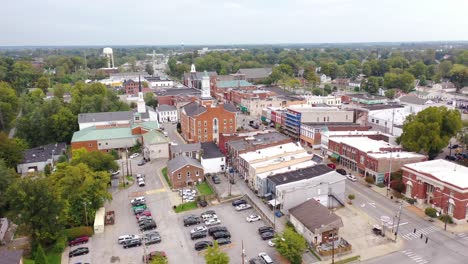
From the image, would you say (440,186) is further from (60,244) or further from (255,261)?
(60,244)

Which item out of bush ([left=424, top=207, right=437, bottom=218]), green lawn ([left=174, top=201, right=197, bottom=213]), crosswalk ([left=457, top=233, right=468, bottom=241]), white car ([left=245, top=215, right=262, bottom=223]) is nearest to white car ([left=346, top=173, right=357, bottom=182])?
bush ([left=424, top=207, right=437, bottom=218])

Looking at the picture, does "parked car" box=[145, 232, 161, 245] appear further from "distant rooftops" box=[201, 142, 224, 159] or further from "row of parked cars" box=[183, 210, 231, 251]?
"distant rooftops" box=[201, 142, 224, 159]

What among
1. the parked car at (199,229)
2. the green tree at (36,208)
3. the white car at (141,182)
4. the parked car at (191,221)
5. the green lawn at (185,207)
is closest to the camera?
the green tree at (36,208)

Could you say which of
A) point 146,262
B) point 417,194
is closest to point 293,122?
point 417,194

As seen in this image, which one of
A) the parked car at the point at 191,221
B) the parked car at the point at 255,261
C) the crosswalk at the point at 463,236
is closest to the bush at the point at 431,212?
the crosswalk at the point at 463,236

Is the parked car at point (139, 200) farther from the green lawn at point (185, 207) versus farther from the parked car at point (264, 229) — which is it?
the parked car at point (264, 229)
